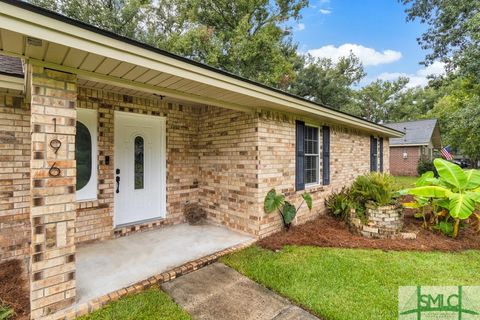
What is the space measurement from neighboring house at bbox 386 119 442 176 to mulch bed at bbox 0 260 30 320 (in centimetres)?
2145

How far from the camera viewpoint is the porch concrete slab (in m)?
3.02

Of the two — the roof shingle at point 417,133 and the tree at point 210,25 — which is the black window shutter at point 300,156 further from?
the roof shingle at point 417,133

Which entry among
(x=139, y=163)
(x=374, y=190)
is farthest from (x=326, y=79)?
(x=139, y=163)

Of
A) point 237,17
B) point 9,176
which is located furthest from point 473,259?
point 237,17

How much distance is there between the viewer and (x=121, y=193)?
4.65 meters

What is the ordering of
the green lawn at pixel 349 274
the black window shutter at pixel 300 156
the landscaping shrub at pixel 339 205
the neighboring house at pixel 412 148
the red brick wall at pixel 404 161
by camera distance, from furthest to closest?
1. the red brick wall at pixel 404 161
2. the neighboring house at pixel 412 148
3. the landscaping shrub at pixel 339 205
4. the black window shutter at pixel 300 156
5. the green lawn at pixel 349 274

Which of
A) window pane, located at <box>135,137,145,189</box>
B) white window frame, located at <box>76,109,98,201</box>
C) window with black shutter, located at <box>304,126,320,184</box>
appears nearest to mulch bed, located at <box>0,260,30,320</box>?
white window frame, located at <box>76,109,98,201</box>

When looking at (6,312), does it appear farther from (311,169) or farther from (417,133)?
(417,133)

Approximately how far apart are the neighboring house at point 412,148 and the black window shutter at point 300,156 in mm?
16377

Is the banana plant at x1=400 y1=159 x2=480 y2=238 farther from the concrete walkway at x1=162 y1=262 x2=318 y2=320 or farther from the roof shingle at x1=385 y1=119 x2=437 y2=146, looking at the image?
the roof shingle at x1=385 y1=119 x2=437 y2=146

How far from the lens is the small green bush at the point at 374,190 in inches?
204

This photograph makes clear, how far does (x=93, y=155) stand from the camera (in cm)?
427

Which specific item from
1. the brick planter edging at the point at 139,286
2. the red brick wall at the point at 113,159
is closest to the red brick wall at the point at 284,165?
the brick planter edging at the point at 139,286

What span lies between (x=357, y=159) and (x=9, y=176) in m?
8.97
